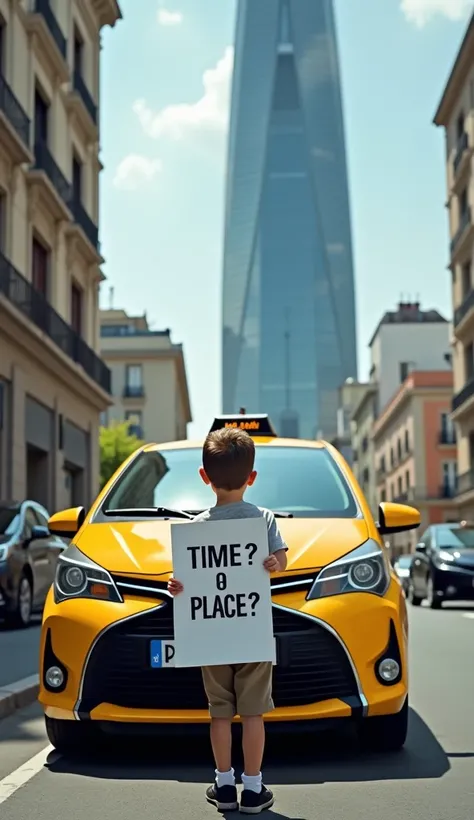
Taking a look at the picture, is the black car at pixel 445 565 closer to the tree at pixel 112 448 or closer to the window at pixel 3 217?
the window at pixel 3 217

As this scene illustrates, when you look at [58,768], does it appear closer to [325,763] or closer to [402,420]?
[325,763]

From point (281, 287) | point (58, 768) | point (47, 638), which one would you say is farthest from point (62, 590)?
point (281, 287)

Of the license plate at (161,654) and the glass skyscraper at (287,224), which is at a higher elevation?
the glass skyscraper at (287,224)

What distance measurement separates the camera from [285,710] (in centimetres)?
474

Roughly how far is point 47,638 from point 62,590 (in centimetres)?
22

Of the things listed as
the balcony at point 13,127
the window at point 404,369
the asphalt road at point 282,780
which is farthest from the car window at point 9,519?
the window at point 404,369

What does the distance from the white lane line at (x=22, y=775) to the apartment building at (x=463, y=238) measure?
40.9 meters

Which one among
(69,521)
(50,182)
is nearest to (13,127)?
(50,182)

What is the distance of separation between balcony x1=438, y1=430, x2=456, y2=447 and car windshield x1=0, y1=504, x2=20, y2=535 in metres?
57.3

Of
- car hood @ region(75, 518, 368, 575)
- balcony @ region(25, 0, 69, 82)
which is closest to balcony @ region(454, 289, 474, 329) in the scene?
balcony @ region(25, 0, 69, 82)

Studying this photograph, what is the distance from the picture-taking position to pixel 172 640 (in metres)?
4.69

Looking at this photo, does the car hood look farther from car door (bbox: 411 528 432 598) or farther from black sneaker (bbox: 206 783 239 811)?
car door (bbox: 411 528 432 598)

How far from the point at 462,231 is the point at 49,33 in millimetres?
24688

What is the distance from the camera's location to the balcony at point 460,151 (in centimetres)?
4637
